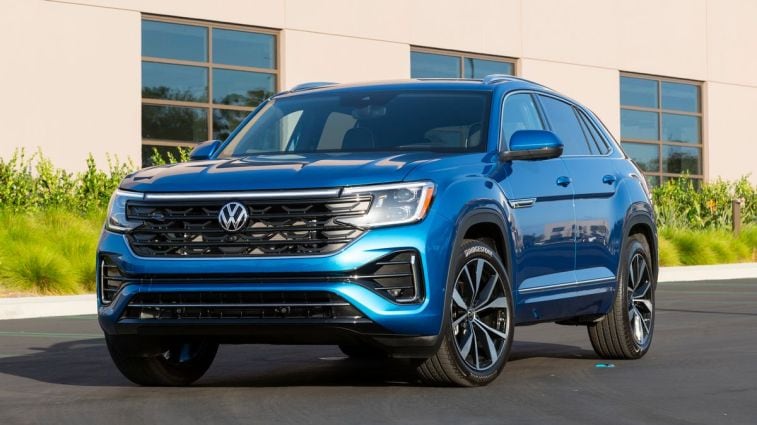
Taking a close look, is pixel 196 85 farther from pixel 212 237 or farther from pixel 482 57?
pixel 212 237

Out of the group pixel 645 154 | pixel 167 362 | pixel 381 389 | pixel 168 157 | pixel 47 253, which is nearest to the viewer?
pixel 381 389

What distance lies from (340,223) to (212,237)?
0.71m

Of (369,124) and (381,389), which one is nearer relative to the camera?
(381,389)

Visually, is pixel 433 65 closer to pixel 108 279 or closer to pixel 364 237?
pixel 108 279

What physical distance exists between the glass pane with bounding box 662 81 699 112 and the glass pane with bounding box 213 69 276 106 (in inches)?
420

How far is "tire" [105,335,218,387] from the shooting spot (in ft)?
27.9

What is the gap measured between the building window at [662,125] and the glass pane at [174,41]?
10621 mm

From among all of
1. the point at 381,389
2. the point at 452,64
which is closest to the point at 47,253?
the point at 381,389

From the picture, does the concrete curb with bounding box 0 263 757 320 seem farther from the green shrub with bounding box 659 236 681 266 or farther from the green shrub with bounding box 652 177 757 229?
the green shrub with bounding box 652 177 757 229

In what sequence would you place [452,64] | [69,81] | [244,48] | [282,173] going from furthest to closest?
[452,64], [244,48], [69,81], [282,173]

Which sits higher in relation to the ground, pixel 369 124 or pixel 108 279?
pixel 369 124

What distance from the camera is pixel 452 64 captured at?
27328 millimetres

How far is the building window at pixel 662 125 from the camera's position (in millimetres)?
30984

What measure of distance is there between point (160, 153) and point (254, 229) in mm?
15650
